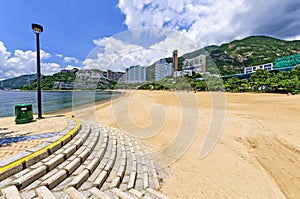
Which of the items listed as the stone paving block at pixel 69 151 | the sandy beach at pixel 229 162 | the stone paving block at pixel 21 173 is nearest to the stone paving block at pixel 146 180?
the sandy beach at pixel 229 162

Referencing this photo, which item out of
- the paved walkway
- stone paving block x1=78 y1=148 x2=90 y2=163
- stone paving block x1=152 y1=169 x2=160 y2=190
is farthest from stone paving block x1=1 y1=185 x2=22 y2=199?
stone paving block x1=152 y1=169 x2=160 y2=190

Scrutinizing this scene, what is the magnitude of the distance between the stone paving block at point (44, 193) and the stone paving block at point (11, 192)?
23cm

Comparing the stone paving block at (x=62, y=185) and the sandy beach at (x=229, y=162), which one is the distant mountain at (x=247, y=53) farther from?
the stone paving block at (x=62, y=185)

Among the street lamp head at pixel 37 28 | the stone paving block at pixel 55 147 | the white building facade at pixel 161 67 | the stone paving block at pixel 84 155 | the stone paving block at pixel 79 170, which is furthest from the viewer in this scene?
the white building facade at pixel 161 67

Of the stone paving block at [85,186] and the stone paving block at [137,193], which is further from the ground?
the stone paving block at [85,186]

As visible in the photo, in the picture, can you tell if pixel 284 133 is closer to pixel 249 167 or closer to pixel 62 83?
pixel 249 167

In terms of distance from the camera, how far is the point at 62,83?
80.6 m

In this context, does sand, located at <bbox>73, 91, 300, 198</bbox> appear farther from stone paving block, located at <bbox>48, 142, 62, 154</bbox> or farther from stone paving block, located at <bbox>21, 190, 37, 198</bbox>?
stone paving block, located at <bbox>48, 142, 62, 154</bbox>

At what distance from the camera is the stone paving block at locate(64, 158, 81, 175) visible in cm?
303

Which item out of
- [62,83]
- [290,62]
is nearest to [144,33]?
[290,62]

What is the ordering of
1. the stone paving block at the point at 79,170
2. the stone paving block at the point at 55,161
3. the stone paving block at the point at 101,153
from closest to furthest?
the stone paving block at the point at 55,161, the stone paving block at the point at 79,170, the stone paving block at the point at 101,153

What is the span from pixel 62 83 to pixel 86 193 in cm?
8971

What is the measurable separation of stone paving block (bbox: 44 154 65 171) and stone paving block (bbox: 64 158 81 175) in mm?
201

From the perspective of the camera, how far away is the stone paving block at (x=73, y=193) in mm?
2539
